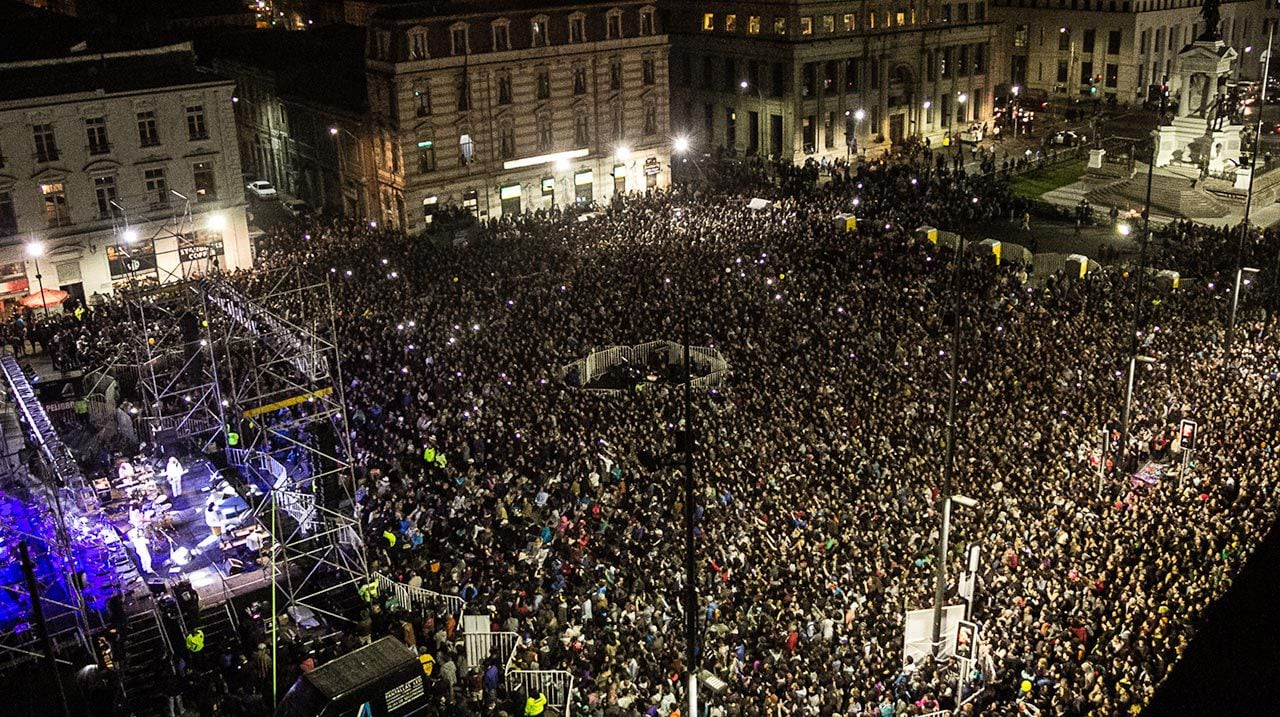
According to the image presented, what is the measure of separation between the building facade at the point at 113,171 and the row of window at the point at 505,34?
841 centimetres

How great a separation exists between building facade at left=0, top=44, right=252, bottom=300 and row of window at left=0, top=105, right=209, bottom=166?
0.14 feet

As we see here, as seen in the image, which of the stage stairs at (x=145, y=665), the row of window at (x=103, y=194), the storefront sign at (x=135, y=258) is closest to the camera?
the stage stairs at (x=145, y=665)

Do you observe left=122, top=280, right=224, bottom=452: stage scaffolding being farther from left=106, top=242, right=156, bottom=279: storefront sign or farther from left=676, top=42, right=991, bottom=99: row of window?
left=676, top=42, right=991, bottom=99: row of window

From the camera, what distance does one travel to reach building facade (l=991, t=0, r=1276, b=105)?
82312mm

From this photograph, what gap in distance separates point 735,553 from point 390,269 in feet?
79.8

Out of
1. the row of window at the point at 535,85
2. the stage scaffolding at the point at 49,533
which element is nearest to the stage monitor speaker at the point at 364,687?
the stage scaffolding at the point at 49,533

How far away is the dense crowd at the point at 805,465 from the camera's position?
20969mm

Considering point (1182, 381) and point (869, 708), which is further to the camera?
point (1182, 381)

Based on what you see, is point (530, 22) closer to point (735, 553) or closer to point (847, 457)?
point (847, 457)

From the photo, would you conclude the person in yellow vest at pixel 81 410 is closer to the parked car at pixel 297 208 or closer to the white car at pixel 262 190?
the parked car at pixel 297 208

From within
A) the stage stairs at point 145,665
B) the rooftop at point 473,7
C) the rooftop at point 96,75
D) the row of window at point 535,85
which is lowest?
the stage stairs at point 145,665

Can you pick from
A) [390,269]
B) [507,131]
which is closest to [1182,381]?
[390,269]

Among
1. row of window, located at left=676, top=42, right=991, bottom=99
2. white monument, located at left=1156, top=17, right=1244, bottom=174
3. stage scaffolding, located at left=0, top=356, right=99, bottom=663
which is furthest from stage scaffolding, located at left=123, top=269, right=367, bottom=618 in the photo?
Answer: white monument, located at left=1156, top=17, right=1244, bottom=174

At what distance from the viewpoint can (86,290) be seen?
47.4 metres
